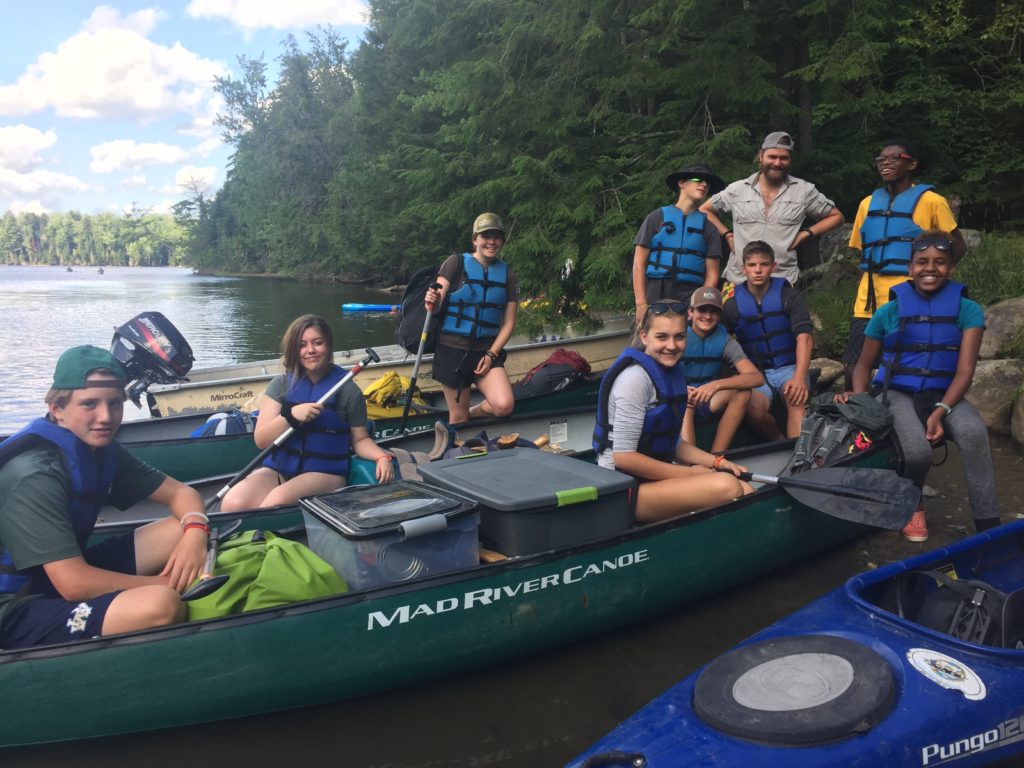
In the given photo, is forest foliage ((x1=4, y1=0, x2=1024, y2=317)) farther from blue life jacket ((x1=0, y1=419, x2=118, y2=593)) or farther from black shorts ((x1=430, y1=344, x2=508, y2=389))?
blue life jacket ((x1=0, y1=419, x2=118, y2=593))

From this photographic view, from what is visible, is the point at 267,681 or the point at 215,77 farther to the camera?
the point at 215,77

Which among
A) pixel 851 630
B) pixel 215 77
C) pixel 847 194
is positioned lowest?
pixel 851 630

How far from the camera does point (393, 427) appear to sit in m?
6.56

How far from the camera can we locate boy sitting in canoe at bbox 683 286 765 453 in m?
4.81

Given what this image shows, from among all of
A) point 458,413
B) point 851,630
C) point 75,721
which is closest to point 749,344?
point 458,413

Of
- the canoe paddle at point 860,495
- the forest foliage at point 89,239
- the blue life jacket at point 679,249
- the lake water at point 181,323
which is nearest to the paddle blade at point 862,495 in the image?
the canoe paddle at point 860,495

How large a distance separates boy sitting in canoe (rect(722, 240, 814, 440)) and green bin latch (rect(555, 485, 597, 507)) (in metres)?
2.33

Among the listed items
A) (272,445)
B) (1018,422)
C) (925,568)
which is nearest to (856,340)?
(1018,422)

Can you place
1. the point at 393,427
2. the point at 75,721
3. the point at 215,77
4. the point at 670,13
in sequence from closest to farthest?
1. the point at 75,721
2. the point at 393,427
3. the point at 670,13
4. the point at 215,77

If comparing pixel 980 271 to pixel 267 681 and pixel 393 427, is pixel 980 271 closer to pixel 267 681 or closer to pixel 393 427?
pixel 393 427

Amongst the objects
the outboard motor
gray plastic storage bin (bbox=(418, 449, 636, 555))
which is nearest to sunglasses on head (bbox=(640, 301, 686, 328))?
gray plastic storage bin (bbox=(418, 449, 636, 555))

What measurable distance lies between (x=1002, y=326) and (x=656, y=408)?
4847mm

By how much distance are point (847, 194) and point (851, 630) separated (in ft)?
28.5

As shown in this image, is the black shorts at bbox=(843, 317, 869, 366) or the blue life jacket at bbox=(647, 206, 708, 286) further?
the blue life jacket at bbox=(647, 206, 708, 286)
